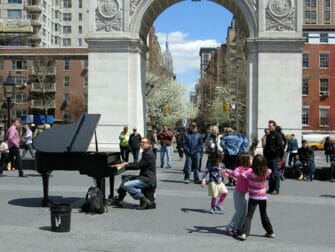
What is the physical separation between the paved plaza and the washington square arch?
1453cm

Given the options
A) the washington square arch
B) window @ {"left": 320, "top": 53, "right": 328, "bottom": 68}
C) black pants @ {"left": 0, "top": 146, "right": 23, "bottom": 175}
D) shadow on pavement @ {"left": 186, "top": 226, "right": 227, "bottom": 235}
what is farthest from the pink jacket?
A: window @ {"left": 320, "top": 53, "right": 328, "bottom": 68}

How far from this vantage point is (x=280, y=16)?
98.2 ft

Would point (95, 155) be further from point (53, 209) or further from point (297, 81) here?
point (297, 81)

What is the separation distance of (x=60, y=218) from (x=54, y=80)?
77726 mm

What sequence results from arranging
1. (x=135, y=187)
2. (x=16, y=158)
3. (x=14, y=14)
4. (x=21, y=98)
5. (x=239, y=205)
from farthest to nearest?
(x=14, y=14) < (x=21, y=98) < (x=16, y=158) < (x=135, y=187) < (x=239, y=205)

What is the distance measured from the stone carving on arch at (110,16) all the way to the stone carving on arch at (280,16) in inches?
312

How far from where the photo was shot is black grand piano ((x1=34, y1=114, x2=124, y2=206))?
11.8 metres

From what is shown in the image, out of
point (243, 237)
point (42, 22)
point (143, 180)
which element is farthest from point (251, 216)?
point (42, 22)

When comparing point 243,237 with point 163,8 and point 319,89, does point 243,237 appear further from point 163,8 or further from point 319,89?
point 319,89

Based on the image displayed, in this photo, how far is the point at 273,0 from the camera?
3014cm

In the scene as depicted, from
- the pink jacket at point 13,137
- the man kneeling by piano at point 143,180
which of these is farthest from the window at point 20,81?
the man kneeling by piano at point 143,180

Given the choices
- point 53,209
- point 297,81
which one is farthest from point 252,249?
point 297,81

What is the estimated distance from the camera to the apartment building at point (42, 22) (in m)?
94.9

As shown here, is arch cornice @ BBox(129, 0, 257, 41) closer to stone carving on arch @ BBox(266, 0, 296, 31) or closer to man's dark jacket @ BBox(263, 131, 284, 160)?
stone carving on arch @ BBox(266, 0, 296, 31)
